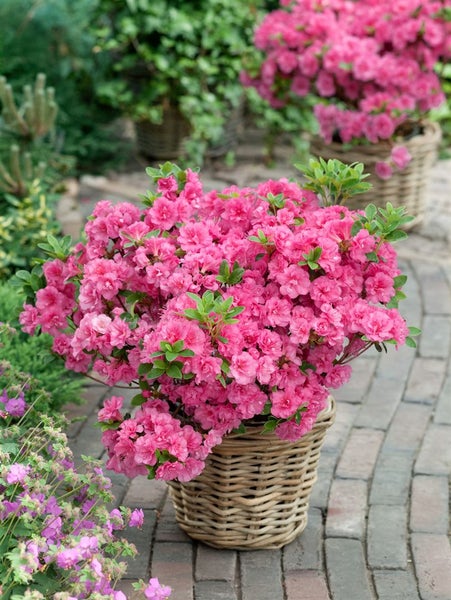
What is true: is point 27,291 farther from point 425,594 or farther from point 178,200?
point 425,594

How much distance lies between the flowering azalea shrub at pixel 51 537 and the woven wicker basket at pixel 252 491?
27 centimetres

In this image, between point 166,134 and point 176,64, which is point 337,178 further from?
point 166,134

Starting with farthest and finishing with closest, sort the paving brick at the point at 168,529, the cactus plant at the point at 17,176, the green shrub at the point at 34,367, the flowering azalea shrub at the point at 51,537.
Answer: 1. the cactus plant at the point at 17,176
2. the green shrub at the point at 34,367
3. the paving brick at the point at 168,529
4. the flowering azalea shrub at the point at 51,537

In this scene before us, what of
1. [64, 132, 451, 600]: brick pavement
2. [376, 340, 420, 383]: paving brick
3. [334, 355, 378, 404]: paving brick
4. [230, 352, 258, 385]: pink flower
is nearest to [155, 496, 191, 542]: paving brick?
[64, 132, 451, 600]: brick pavement

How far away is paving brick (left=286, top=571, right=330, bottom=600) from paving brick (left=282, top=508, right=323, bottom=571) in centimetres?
3

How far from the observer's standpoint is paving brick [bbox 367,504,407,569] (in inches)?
124

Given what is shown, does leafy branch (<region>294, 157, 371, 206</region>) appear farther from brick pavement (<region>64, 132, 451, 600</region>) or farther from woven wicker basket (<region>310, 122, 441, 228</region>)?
woven wicker basket (<region>310, 122, 441, 228</region>)

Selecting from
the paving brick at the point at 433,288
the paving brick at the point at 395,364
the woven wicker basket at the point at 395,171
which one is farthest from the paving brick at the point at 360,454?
the woven wicker basket at the point at 395,171

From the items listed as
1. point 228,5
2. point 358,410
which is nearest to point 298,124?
point 228,5

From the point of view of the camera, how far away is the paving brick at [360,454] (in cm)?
362

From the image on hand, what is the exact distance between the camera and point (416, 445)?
3775 mm

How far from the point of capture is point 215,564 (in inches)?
122

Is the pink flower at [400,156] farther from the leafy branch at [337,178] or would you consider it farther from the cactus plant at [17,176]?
the leafy branch at [337,178]

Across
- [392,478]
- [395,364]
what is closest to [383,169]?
[395,364]
